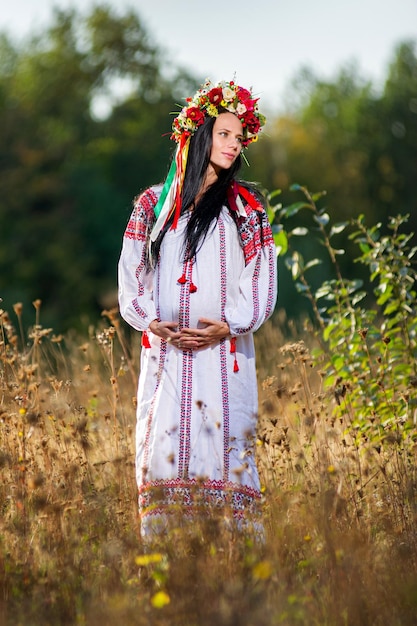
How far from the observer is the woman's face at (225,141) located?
13.2ft

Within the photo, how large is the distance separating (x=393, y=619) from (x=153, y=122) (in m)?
27.0

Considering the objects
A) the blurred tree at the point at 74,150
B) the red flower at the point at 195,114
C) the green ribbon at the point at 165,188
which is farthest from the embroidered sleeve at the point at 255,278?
the blurred tree at the point at 74,150

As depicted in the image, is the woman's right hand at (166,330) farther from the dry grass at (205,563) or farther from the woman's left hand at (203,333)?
the dry grass at (205,563)

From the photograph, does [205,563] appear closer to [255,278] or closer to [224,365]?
[224,365]

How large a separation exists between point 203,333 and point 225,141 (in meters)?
0.86

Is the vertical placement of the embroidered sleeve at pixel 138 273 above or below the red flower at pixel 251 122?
below

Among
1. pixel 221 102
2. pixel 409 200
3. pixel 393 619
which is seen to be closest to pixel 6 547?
pixel 393 619

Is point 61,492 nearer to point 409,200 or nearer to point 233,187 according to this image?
point 233,187

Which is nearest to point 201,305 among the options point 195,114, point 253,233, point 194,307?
point 194,307

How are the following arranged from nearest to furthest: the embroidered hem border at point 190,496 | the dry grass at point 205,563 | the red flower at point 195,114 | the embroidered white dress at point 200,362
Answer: the dry grass at point 205,563 < the embroidered hem border at point 190,496 < the embroidered white dress at point 200,362 < the red flower at point 195,114

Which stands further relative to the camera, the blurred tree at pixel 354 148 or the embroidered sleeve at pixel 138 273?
the blurred tree at pixel 354 148

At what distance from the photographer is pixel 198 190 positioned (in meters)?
4.06

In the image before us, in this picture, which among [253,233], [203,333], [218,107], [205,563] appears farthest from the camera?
[218,107]

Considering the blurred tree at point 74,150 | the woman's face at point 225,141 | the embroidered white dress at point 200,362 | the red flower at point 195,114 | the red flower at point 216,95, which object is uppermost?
the blurred tree at point 74,150
